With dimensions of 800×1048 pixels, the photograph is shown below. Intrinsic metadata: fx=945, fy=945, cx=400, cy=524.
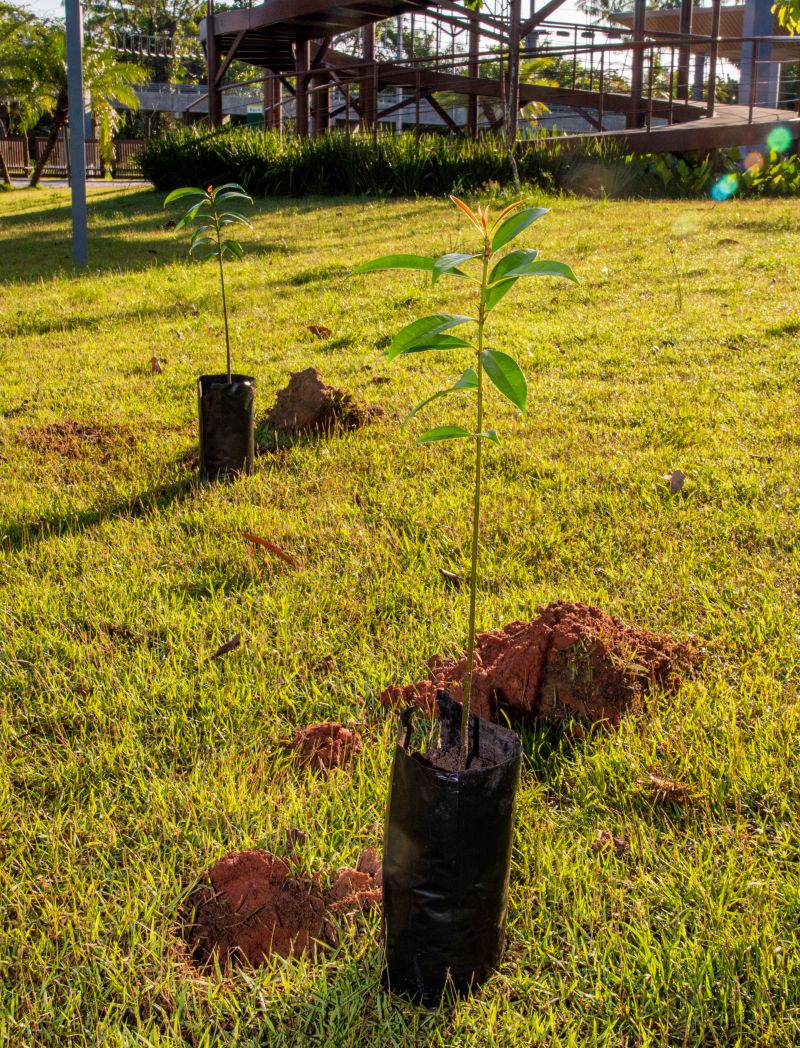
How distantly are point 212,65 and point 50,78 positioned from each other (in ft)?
22.2

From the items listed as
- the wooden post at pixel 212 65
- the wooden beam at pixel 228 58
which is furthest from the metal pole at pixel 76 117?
the wooden post at pixel 212 65

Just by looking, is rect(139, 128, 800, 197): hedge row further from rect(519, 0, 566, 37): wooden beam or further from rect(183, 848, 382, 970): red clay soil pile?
rect(183, 848, 382, 970): red clay soil pile

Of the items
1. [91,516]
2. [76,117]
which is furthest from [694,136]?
[91,516]

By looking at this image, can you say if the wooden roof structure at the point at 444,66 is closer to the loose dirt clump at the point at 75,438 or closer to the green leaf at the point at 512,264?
the loose dirt clump at the point at 75,438

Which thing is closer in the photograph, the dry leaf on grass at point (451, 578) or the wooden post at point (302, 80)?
the dry leaf on grass at point (451, 578)

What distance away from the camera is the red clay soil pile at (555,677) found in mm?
2266

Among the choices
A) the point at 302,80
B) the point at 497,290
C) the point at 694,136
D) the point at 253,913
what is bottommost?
the point at 253,913

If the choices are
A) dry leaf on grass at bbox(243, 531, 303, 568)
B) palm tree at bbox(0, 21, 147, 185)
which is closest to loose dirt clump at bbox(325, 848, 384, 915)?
dry leaf on grass at bbox(243, 531, 303, 568)

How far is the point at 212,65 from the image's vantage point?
1845cm

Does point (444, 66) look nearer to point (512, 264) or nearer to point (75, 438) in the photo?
point (75, 438)

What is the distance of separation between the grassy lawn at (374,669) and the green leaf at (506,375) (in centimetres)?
97

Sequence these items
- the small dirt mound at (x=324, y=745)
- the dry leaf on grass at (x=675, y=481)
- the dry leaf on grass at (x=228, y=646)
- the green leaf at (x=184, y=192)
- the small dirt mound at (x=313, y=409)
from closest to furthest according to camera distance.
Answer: the small dirt mound at (x=324, y=745)
the dry leaf on grass at (x=228, y=646)
the green leaf at (x=184, y=192)
the dry leaf on grass at (x=675, y=481)
the small dirt mound at (x=313, y=409)

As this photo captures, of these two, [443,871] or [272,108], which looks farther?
[272,108]

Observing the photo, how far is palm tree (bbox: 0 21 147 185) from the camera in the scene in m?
22.4
